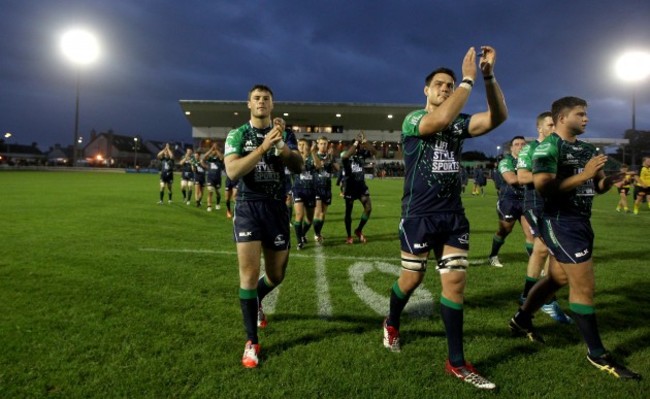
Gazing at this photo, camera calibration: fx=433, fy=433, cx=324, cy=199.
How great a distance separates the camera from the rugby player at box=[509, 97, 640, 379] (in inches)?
148

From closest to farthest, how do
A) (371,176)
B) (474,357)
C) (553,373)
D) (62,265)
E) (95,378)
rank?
(95,378) → (553,373) → (474,357) → (62,265) → (371,176)

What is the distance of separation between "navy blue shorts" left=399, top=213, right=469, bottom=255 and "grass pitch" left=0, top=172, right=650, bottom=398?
40.8 inches

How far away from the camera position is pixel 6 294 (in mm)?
5281

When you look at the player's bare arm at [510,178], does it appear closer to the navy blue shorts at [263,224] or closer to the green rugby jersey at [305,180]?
the navy blue shorts at [263,224]

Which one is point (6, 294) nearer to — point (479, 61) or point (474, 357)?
point (474, 357)

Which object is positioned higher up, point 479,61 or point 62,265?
point 479,61

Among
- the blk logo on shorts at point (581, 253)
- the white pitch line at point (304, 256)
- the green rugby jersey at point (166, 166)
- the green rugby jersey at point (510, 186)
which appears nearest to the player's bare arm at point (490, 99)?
the blk logo on shorts at point (581, 253)

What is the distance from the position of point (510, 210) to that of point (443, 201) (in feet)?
13.9

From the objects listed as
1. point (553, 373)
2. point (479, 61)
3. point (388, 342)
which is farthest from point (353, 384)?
point (479, 61)

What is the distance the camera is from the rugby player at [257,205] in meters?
3.93

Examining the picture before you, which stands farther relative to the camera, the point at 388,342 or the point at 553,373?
the point at 388,342

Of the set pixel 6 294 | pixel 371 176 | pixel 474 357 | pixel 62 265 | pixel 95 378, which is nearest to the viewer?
pixel 95 378

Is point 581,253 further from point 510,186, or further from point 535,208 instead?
point 510,186

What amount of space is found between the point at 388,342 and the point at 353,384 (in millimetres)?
795
